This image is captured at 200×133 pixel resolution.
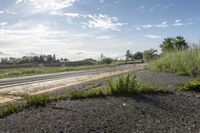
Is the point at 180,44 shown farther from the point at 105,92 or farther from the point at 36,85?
the point at 105,92

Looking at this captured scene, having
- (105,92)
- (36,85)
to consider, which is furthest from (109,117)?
(36,85)

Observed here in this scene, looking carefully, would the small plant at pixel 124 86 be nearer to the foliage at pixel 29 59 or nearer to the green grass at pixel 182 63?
the green grass at pixel 182 63

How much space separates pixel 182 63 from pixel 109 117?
51.4 feet

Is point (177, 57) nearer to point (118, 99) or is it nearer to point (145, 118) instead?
point (118, 99)

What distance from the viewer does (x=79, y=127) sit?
25.6 ft

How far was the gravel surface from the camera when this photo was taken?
784 centimetres

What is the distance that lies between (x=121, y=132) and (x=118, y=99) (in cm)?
341

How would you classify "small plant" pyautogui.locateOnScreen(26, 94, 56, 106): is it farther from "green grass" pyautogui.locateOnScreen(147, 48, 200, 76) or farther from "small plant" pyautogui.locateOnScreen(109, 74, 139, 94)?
"green grass" pyautogui.locateOnScreen(147, 48, 200, 76)

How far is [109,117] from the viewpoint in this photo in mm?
8711

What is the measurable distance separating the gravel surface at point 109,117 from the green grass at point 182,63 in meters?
10.6

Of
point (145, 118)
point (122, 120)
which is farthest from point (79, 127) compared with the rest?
point (145, 118)

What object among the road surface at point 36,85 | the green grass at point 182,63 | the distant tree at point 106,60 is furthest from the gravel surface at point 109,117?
the distant tree at point 106,60

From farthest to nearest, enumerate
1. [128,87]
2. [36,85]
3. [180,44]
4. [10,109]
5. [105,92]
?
[180,44] → [36,85] → [128,87] → [105,92] → [10,109]

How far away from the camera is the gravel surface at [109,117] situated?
309 inches
